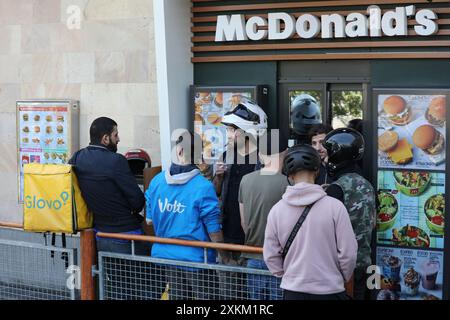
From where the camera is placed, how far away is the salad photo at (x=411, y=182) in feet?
21.3

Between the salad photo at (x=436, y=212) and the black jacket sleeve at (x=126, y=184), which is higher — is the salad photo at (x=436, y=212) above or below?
below

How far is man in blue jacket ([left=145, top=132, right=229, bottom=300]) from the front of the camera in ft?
17.9

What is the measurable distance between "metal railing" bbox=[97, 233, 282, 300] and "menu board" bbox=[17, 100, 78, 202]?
288 centimetres

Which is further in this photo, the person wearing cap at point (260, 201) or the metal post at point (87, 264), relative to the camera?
the metal post at point (87, 264)

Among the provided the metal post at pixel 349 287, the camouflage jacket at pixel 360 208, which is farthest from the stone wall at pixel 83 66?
the metal post at pixel 349 287

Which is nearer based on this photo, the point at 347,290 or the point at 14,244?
the point at 347,290

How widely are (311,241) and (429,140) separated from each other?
2600 millimetres

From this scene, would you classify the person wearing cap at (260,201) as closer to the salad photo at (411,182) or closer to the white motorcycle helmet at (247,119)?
the white motorcycle helmet at (247,119)

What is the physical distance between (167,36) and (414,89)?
2530mm

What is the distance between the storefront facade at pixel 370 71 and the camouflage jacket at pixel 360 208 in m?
1.32

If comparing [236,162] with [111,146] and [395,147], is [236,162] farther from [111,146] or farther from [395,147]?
[395,147]
